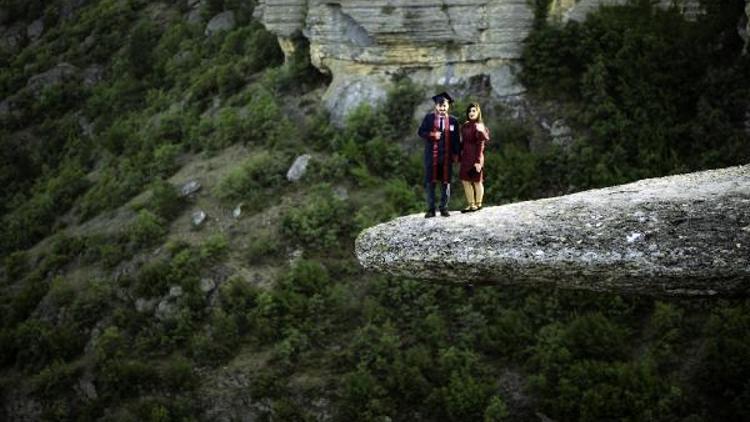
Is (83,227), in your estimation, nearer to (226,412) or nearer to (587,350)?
(226,412)

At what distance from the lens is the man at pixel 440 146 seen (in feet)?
36.2

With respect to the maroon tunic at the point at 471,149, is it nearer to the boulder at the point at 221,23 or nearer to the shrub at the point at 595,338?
the shrub at the point at 595,338

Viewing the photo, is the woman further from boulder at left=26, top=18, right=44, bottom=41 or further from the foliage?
boulder at left=26, top=18, right=44, bottom=41

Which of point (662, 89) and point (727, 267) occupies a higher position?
point (727, 267)

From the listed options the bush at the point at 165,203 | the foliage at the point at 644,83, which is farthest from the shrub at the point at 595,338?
the bush at the point at 165,203

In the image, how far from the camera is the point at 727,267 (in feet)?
28.6

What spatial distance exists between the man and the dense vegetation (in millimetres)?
7651

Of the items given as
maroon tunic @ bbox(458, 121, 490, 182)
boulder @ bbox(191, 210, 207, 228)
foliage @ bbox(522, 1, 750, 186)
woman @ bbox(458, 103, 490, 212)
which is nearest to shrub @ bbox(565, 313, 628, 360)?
foliage @ bbox(522, 1, 750, 186)

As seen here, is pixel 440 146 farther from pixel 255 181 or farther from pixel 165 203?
pixel 165 203

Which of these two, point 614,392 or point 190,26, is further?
point 190,26

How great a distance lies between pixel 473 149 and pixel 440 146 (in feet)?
1.66

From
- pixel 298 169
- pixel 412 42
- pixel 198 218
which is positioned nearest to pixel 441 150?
pixel 298 169

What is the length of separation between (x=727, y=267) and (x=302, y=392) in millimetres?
12418

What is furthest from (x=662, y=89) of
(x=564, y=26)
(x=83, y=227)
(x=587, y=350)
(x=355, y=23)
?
(x=83, y=227)
